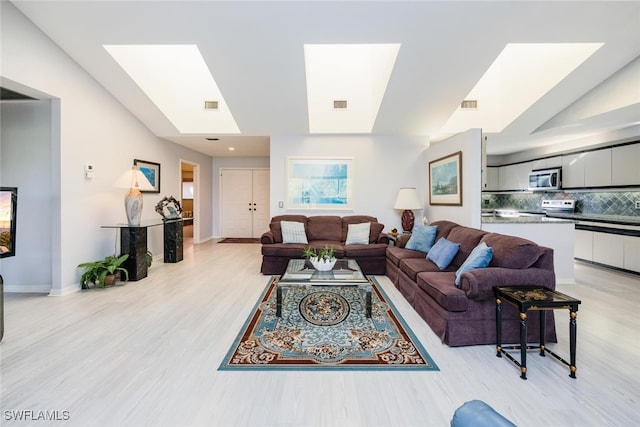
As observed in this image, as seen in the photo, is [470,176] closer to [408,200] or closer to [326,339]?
[408,200]

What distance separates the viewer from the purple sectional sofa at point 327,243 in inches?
171

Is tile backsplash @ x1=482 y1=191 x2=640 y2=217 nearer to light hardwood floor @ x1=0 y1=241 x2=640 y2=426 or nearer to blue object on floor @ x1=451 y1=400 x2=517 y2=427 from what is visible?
light hardwood floor @ x1=0 y1=241 x2=640 y2=426

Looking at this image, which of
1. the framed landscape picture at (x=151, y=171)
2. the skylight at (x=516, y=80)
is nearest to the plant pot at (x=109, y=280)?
the framed landscape picture at (x=151, y=171)

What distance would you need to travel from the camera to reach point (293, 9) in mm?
2758

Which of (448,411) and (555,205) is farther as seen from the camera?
(555,205)

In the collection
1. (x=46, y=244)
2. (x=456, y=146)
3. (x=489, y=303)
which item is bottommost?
(x=489, y=303)

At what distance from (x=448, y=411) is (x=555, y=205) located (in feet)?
19.9

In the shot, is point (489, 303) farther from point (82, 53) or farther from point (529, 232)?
point (82, 53)

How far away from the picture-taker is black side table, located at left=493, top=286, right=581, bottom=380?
1881 millimetres

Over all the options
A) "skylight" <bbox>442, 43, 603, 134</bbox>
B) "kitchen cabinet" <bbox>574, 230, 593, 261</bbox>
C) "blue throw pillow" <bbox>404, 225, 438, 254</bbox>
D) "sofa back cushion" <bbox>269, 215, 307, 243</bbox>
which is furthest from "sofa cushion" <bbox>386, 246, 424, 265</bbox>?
"kitchen cabinet" <bbox>574, 230, 593, 261</bbox>

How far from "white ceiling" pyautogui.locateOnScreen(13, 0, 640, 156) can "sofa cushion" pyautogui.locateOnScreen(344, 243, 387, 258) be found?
7.14ft

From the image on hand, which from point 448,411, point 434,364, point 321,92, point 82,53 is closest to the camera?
point 448,411

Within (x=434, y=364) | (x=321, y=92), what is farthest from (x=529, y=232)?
(x=321, y=92)

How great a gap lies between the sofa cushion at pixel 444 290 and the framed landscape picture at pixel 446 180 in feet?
5.78
